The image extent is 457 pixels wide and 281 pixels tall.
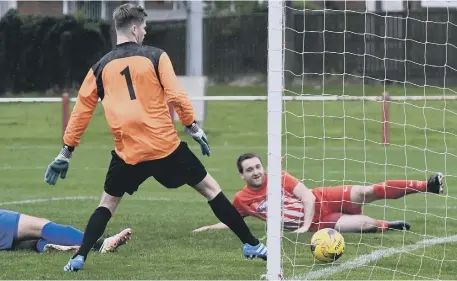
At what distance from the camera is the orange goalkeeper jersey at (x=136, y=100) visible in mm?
7129

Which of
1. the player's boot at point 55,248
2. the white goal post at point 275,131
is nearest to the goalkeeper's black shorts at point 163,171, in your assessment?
the white goal post at point 275,131

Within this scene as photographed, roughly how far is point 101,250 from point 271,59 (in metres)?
2.38

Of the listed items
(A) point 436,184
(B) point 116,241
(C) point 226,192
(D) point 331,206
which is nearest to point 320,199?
(D) point 331,206

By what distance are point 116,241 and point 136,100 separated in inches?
52.0

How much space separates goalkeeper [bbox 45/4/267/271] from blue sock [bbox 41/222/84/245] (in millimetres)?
872

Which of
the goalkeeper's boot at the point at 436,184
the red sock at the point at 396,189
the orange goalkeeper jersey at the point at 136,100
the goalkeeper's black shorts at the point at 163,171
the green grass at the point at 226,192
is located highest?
the orange goalkeeper jersey at the point at 136,100

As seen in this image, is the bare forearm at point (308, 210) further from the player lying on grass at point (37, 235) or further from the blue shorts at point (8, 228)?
the blue shorts at point (8, 228)

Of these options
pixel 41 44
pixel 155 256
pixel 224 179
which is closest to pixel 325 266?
pixel 155 256

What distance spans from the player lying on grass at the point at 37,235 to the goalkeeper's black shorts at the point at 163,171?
89cm

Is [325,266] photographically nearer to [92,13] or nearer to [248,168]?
[248,168]

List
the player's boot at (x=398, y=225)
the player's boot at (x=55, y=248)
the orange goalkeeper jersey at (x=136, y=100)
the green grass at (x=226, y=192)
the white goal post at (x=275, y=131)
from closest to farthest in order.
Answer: the white goal post at (x=275, y=131) < the orange goalkeeper jersey at (x=136, y=100) < the green grass at (x=226, y=192) < the player's boot at (x=55, y=248) < the player's boot at (x=398, y=225)

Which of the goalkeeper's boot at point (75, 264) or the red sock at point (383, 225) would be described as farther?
the red sock at point (383, 225)

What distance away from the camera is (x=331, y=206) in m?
9.25

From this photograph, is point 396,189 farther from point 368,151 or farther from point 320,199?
point 368,151
